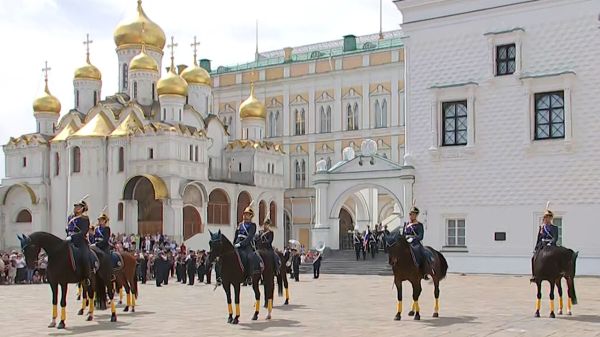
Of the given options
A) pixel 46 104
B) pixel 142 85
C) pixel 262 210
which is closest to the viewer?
pixel 142 85

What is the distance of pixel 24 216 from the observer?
51562mm

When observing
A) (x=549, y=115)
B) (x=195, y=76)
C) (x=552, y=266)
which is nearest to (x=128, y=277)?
(x=552, y=266)

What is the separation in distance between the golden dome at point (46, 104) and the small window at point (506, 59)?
33084 millimetres

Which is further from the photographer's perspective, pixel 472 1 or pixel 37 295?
pixel 472 1

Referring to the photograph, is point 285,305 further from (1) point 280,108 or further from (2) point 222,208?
(1) point 280,108

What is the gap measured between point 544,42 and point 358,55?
27.4m

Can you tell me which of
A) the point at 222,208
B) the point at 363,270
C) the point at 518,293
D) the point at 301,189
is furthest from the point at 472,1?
the point at 301,189

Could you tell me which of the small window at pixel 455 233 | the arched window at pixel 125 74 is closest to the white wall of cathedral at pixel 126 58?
the arched window at pixel 125 74

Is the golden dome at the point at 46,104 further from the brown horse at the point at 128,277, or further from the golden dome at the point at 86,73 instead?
the brown horse at the point at 128,277

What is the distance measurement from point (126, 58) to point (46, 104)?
20.4ft

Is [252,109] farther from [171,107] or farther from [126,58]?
[126,58]

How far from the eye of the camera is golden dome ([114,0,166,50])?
5241cm

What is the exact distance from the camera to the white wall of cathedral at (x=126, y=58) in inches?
2076

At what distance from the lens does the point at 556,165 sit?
1163 inches
